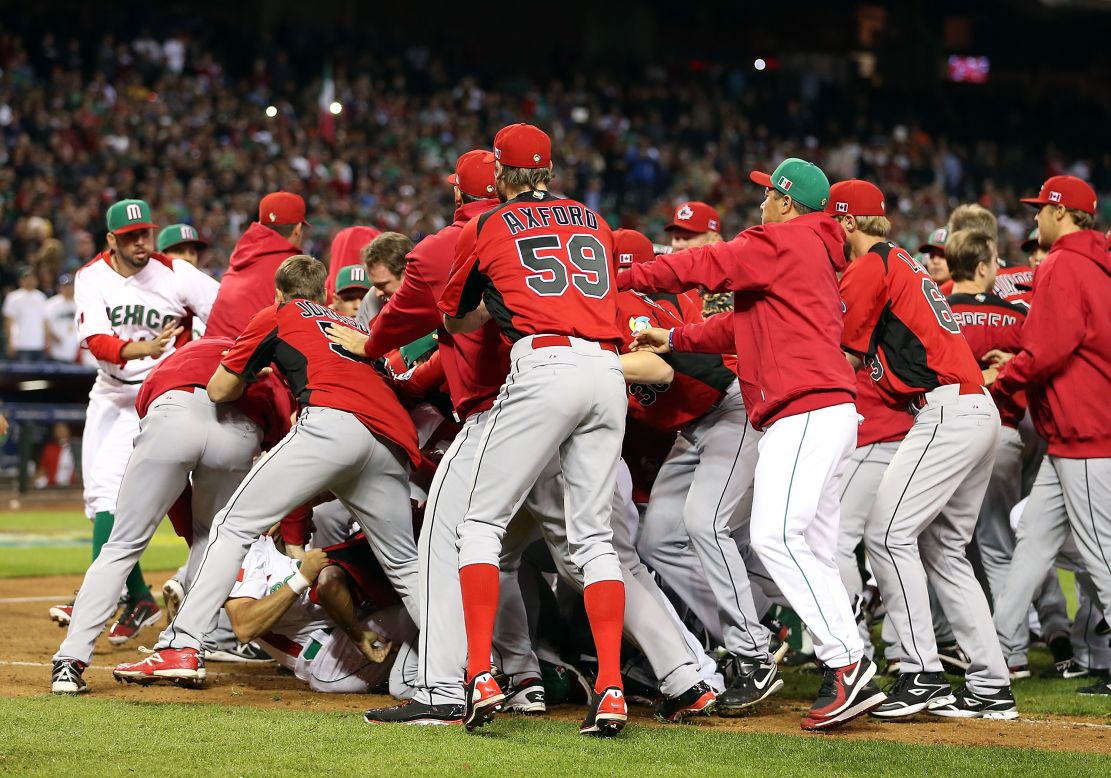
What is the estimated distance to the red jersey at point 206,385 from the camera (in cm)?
654

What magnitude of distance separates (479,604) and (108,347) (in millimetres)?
3585

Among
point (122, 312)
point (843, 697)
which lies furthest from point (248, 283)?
point (843, 697)

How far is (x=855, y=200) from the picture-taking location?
21.1 feet

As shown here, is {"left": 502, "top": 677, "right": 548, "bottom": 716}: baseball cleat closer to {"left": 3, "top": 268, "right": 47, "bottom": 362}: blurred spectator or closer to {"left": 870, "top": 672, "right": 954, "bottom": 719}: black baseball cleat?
{"left": 870, "top": 672, "right": 954, "bottom": 719}: black baseball cleat

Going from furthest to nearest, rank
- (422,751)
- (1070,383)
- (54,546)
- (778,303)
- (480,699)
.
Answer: (54,546), (1070,383), (778,303), (480,699), (422,751)

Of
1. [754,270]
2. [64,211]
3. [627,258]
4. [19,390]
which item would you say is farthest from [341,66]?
[754,270]

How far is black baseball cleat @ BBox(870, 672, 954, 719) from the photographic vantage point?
19.0 feet

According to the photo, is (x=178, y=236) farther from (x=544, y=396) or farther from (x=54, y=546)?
(x=54, y=546)

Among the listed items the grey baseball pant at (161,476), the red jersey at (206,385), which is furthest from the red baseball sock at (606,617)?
the red jersey at (206,385)

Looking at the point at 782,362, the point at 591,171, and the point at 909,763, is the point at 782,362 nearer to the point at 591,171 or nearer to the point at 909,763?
the point at 909,763

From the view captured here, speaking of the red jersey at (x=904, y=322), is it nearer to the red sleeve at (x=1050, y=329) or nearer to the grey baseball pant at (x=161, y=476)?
the red sleeve at (x=1050, y=329)

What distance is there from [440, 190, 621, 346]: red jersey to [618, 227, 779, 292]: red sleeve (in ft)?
0.56

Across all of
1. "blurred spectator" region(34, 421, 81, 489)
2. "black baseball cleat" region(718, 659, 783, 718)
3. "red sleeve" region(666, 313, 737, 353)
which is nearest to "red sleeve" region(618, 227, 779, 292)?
"red sleeve" region(666, 313, 737, 353)

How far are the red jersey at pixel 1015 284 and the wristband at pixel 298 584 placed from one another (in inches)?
173
